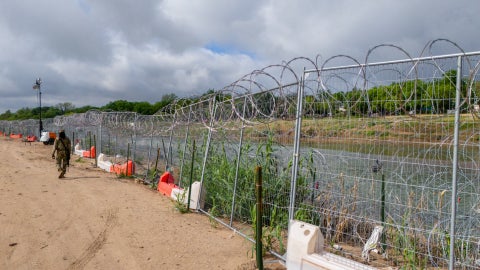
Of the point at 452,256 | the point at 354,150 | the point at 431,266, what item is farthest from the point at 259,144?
the point at 452,256

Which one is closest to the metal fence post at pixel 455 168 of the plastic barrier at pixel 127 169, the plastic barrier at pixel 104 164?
the plastic barrier at pixel 127 169

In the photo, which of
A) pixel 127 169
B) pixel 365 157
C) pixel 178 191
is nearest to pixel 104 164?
pixel 127 169

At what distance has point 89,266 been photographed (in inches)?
204

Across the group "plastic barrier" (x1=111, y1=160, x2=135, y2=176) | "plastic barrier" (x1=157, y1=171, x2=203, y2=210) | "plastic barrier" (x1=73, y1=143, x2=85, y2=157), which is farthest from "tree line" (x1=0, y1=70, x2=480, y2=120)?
"plastic barrier" (x1=73, y1=143, x2=85, y2=157)

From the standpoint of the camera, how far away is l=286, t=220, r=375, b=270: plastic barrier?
4027 millimetres

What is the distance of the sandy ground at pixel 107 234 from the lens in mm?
5332

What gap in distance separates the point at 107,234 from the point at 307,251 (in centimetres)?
385

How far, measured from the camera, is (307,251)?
4.19 meters

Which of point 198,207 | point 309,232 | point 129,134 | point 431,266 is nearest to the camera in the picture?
point 309,232

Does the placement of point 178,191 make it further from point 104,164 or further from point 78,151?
point 78,151

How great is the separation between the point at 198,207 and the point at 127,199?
2300 mm

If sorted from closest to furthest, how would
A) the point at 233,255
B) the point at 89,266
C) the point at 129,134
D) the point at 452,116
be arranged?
the point at 452,116
the point at 89,266
the point at 233,255
the point at 129,134

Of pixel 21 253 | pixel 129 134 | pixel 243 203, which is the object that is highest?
pixel 129 134

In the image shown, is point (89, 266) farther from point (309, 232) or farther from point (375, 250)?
point (375, 250)
